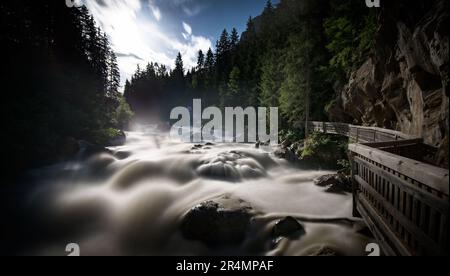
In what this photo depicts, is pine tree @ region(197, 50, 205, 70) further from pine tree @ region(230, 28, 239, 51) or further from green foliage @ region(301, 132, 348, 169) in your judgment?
green foliage @ region(301, 132, 348, 169)

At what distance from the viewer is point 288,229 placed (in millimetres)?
6324

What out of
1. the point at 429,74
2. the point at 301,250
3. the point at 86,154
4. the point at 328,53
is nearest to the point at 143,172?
the point at 86,154

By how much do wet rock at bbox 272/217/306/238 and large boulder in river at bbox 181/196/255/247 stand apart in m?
1.01

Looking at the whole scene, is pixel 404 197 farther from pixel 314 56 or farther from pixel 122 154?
pixel 314 56

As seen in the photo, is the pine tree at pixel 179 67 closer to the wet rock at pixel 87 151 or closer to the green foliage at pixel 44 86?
the green foliage at pixel 44 86

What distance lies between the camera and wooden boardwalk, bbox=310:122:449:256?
8.98 ft

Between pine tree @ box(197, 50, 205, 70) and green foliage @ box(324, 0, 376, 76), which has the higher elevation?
pine tree @ box(197, 50, 205, 70)

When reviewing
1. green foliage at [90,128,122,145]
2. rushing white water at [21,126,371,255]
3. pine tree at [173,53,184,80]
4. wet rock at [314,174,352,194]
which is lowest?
rushing white water at [21,126,371,255]

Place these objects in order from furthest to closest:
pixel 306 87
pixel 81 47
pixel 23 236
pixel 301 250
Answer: pixel 81 47
pixel 306 87
pixel 23 236
pixel 301 250

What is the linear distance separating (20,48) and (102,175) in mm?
13585

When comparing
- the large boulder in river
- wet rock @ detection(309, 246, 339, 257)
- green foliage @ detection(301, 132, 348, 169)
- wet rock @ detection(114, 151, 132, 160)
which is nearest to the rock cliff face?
green foliage @ detection(301, 132, 348, 169)

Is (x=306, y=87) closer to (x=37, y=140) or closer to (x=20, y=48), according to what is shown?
(x=37, y=140)

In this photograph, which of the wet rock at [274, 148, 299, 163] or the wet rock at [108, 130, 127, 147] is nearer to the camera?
the wet rock at [274, 148, 299, 163]
